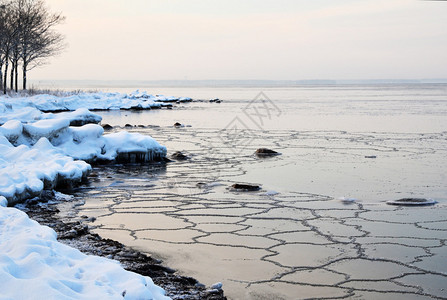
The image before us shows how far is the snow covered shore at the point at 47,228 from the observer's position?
14.8ft

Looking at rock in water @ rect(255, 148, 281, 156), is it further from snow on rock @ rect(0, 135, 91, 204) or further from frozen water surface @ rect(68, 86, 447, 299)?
snow on rock @ rect(0, 135, 91, 204)

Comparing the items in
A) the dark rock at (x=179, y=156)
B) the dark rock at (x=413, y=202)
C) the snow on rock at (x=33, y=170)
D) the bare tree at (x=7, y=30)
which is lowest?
the dark rock at (x=179, y=156)

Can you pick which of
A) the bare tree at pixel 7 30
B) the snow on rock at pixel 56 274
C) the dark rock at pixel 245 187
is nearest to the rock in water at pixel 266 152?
the dark rock at pixel 245 187

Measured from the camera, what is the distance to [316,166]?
15172mm

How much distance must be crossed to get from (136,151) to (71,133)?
78.6 inches

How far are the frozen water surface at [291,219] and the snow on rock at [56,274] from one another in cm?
144

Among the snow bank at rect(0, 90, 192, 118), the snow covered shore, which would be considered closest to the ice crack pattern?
the snow covered shore

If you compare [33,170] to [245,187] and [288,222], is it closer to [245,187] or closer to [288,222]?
[245,187]

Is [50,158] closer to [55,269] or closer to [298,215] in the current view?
[298,215]

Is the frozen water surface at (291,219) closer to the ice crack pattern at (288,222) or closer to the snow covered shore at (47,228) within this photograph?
the ice crack pattern at (288,222)

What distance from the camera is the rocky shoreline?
577 centimetres

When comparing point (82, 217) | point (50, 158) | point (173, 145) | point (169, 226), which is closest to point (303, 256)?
point (169, 226)

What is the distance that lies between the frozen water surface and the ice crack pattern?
0.9 inches

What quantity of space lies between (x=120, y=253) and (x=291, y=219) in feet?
11.2
